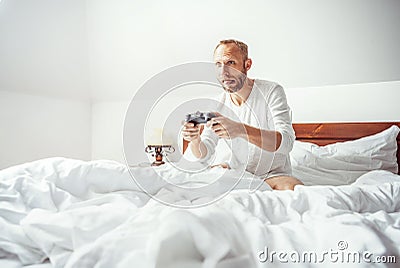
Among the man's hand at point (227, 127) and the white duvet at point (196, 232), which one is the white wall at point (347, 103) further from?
the white duvet at point (196, 232)

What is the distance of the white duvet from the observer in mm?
659

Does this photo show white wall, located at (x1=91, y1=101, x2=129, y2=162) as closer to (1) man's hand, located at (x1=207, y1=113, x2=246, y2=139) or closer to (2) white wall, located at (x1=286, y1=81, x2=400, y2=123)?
(2) white wall, located at (x1=286, y1=81, x2=400, y2=123)

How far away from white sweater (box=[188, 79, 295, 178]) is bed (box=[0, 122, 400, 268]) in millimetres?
628

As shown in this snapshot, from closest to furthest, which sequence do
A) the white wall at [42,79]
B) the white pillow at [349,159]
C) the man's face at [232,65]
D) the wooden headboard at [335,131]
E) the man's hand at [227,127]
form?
the man's hand at [227,127], the man's face at [232,65], the white pillow at [349,159], the wooden headboard at [335,131], the white wall at [42,79]

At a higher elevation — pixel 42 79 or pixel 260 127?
pixel 42 79

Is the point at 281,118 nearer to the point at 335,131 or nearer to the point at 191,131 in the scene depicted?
the point at 191,131

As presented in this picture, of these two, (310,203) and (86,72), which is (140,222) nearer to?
(310,203)

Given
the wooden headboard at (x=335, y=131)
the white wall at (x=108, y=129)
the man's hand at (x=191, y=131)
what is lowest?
the white wall at (x=108, y=129)

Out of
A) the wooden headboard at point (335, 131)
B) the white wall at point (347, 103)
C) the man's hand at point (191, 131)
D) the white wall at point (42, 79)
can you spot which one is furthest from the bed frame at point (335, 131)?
the white wall at point (42, 79)

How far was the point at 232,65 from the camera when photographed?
1.87 meters

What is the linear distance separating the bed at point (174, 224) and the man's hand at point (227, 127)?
1.26ft

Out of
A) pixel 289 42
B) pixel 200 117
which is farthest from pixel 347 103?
pixel 200 117

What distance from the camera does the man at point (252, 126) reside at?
170cm

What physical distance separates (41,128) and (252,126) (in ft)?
7.12
